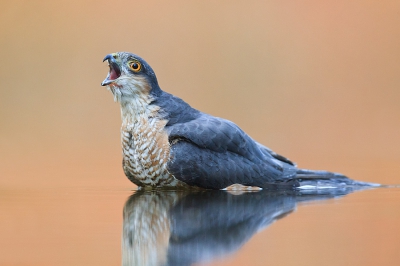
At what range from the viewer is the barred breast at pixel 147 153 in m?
6.75

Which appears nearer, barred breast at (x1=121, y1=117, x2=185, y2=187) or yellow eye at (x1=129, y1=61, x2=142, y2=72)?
barred breast at (x1=121, y1=117, x2=185, y2=187)

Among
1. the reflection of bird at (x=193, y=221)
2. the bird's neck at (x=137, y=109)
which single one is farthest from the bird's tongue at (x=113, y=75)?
the reflection of bird at (x=193, y=221)

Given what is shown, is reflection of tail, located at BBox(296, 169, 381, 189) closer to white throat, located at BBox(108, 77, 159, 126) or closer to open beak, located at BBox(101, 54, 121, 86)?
white throat, located at BBox(108, 77, 159, 126)

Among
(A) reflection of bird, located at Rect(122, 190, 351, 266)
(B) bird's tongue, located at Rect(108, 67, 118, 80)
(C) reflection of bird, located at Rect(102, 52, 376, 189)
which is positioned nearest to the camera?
(A) reflection of bird, located at Rect(122, 190, 351, 266)

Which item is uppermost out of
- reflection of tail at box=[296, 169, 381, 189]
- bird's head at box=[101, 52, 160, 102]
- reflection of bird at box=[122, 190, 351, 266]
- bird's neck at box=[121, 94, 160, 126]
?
bird's head at box=[101, 52, 160, 102]

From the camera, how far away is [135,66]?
7.18 meters

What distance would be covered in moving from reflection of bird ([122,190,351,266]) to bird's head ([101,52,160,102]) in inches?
41.9

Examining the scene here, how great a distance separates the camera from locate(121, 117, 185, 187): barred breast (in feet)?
22.1

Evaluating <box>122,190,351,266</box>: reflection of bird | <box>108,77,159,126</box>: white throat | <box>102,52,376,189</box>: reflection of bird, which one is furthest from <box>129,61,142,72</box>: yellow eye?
<box>122,190,351,266</box>: reflection of bird

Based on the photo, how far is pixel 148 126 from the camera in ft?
22.8

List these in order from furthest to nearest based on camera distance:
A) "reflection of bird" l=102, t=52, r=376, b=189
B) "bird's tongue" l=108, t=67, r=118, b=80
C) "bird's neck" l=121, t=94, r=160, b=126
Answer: "bird's tongue" l=108, t=67, r=118, b=80, "bird's neck" l=121, t=94, r=160, b=126, "reflection of bird" l=102, t=52, r=376, b=189

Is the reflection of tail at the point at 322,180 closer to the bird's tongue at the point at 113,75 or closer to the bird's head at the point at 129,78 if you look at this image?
the bird's head at the point at 129,78

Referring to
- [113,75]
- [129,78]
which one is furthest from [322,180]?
[113,75]

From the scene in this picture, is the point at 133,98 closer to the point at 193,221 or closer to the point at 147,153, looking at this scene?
the point at 147,153
